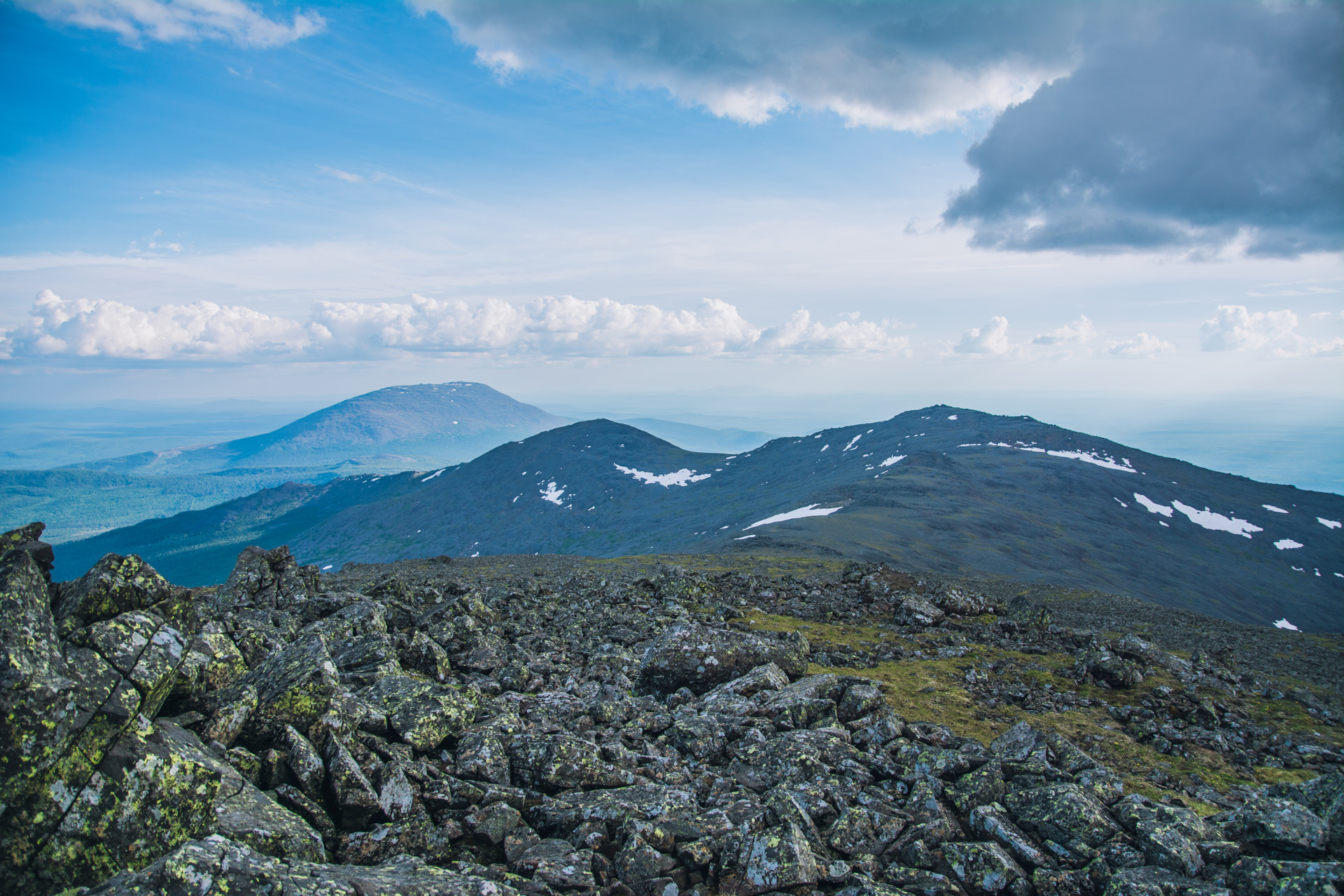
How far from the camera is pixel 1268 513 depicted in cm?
17488

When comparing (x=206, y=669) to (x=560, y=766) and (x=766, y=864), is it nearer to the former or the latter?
(x=560, y=766)

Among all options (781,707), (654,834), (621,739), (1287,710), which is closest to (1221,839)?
(781,707)

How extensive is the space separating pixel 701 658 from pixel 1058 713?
624 inches

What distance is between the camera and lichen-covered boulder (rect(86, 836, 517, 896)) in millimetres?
6543

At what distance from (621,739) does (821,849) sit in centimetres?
621

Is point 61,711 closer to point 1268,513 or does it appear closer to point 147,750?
point 147,750

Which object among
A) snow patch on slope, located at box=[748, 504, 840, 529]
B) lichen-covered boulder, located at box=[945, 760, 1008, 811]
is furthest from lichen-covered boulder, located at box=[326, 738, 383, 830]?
snow patch on slope, located at box=[748, 504, 840, 529]

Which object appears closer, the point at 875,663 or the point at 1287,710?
the point at 1287,710

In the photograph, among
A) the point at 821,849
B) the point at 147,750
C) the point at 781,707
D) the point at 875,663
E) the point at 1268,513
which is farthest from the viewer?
the point at 1268,513

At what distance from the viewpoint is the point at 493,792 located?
38.8ft

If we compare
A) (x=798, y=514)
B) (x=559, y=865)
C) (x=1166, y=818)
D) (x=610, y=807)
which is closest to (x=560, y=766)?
(x=610, y=807)

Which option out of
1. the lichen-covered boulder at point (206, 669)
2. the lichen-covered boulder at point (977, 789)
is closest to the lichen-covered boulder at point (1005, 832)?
the lichen-covered boulder at point (977, 789)

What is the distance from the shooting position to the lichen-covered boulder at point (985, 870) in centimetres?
1067

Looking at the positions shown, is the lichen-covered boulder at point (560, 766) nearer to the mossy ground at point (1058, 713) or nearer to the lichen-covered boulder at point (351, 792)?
the lichen-covered boulder at point (351, 792)
